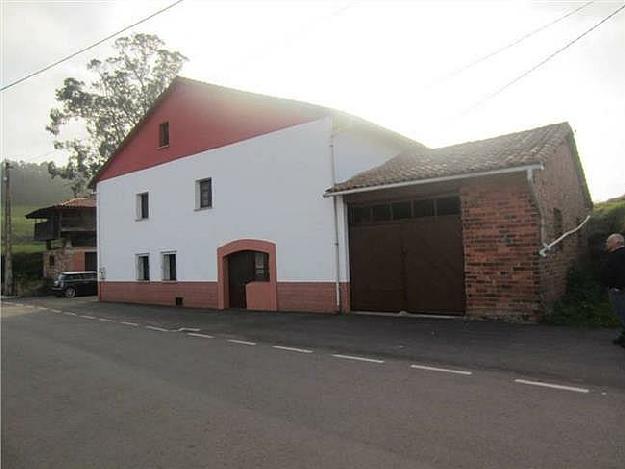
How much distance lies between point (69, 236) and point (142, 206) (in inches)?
625

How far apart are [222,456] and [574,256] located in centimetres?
1233

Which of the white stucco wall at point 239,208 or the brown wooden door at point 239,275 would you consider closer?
the white stucco wall at point 239,208

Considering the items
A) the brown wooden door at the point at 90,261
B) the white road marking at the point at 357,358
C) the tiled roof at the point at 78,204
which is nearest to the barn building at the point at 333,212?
the white road marking at the point at 357,358

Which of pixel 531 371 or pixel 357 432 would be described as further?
pixel 531 371

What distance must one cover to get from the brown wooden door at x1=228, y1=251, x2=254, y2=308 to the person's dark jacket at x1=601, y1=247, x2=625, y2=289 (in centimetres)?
1084

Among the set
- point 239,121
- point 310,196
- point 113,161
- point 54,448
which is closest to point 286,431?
point 54,448

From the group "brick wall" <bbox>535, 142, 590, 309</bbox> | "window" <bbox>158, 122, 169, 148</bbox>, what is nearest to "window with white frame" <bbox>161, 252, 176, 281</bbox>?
"window" <bbox>158, 122, 169, 148</bbox>

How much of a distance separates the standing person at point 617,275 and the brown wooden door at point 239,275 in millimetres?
10836

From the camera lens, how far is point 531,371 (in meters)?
6.78

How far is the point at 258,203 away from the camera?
1650 centimetres

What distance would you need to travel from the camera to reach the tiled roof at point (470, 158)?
444 inches

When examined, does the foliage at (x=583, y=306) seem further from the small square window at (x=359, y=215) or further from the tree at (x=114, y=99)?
the tree at (x=114, y=99)

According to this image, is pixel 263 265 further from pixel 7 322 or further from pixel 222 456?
pixel 222 456

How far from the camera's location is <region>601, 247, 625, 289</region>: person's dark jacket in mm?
8000
